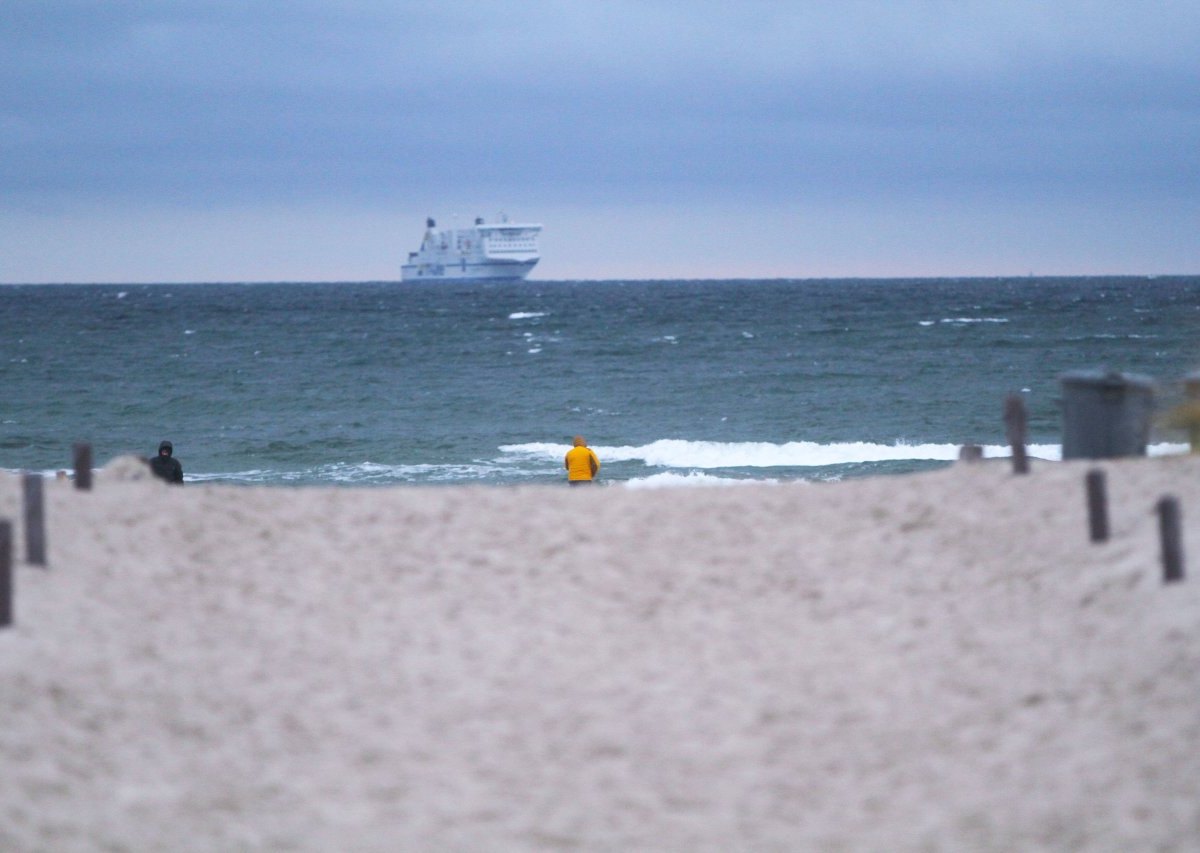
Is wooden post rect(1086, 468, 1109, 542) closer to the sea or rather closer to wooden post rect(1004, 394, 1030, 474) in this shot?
wooden post rect(1004, 394, 1030, 474)

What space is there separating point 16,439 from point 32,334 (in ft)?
109

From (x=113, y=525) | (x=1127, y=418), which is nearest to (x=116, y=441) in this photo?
(x=113, y=525)

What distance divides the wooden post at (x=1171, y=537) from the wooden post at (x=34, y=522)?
6834mm

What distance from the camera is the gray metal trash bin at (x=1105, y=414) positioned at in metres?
11.0

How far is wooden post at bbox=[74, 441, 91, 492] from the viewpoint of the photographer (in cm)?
1008

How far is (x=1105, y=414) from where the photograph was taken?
11.3 meters

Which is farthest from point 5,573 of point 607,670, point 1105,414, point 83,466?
point 1105,414

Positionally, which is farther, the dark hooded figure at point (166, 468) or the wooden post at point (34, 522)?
the dark hooded figure at point (166, 468)

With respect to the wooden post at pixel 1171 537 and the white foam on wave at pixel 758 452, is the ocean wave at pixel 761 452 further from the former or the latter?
the wooden post at pixel 1171 537

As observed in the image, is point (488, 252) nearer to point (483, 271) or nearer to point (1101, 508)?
point (483, 271)

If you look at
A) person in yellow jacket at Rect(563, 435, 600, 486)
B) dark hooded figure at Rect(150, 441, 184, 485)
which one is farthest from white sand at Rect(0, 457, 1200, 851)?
person in yellow jacket at Rect(563, 435, 600, 486)

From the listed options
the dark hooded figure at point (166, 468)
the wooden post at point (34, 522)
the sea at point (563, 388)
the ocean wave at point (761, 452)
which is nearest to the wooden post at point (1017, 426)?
the sea at point (563, 388)

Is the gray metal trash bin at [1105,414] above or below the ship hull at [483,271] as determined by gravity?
below

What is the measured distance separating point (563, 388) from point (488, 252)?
94606mm
